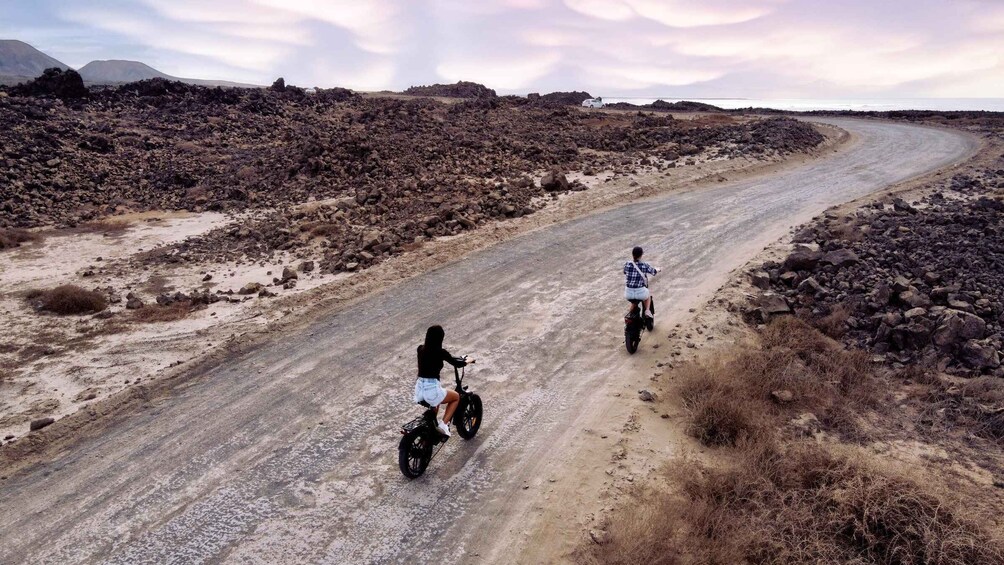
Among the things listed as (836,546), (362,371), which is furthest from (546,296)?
(836,546)

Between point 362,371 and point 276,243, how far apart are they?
34.7 ft

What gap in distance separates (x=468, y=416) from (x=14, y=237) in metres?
22.1

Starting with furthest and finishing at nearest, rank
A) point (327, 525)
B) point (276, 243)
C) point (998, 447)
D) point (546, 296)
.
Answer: point (276, 243) → point (546, 296) → point (998, 447) → point (327, 525)

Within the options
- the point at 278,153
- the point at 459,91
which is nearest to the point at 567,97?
the point at 459,91

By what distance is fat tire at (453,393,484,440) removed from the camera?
320 inches

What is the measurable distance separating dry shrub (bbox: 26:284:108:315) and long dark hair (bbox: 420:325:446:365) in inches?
473

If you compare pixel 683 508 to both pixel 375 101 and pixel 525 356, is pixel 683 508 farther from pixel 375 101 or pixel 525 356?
pixel 375 101

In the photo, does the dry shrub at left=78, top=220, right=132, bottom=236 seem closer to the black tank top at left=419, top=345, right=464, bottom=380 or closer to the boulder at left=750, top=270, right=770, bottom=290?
the black tank top at left=419, top=345, right=464, bottom=380

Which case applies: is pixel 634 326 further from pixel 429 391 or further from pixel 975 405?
pixel 975 405

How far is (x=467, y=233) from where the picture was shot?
1948 cm

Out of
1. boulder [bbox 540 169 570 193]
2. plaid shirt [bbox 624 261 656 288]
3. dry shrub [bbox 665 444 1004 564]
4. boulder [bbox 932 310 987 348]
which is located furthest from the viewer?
boulder [bbox 540 169 570 193]

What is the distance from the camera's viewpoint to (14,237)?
67.8 ft

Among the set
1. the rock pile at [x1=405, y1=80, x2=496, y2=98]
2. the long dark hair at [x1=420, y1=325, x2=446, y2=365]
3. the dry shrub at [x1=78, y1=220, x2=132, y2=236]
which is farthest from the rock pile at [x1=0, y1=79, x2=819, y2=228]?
the rock pile at [x1=405, y1=80, x2=496, y2=98]

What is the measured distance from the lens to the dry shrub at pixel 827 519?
6.01 meters
